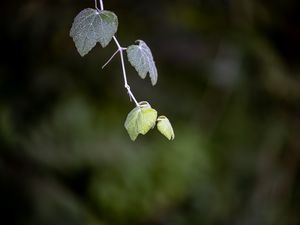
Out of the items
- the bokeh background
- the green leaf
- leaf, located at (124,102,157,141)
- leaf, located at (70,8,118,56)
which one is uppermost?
the bokeh background

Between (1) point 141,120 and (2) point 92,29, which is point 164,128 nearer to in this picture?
(1) point 141,120

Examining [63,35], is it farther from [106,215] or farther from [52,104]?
[106,215]

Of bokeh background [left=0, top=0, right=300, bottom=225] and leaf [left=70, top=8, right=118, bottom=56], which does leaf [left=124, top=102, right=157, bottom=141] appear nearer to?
leaf [left=70, top=8, right=118, bottom=56]

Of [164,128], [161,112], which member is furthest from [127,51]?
[161,112]

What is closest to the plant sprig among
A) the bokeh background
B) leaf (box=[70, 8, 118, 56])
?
leaf (box=[70, 8, 118, 56])

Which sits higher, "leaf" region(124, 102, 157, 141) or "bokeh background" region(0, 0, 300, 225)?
"bokeh background" region(0, 0, 300, 225)

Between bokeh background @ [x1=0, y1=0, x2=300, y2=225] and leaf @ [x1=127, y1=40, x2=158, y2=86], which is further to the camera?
bokeh background @ [x1=0, y1=0, x2=300, y2=225]

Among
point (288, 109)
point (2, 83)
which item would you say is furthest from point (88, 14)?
point (288, 109)
